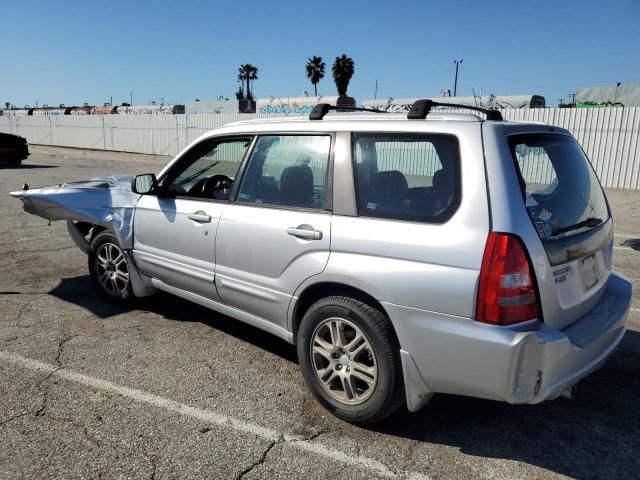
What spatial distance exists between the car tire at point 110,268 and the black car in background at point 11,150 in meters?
18.7

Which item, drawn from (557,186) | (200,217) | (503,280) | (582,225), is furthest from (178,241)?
(582,225)

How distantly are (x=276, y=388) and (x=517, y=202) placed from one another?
1942mm

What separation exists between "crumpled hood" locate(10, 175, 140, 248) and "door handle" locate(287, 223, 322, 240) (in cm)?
195

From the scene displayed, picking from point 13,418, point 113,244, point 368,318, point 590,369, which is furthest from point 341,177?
point 113,244

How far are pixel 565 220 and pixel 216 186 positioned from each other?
2.66 meters

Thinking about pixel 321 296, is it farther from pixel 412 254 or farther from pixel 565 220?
pixel 565 220

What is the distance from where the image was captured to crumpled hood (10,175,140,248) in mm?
4676

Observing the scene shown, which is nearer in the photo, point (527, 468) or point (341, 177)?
point (527, 468)

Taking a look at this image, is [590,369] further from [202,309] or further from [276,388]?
→ [202,309]

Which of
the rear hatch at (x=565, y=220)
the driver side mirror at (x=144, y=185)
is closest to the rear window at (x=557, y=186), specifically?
the rear hatch at (x=565, y=220)

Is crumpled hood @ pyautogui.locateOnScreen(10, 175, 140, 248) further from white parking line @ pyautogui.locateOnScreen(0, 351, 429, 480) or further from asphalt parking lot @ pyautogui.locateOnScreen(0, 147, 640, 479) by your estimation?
white parking line @ pyautogui.locateOnScreen(0, 351, 429, 480)

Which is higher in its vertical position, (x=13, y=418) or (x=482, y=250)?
(x=482, y=250)

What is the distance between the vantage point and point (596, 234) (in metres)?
3.10

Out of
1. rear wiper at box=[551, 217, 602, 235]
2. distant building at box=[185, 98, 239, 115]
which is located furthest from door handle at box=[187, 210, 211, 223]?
distant building at box=[185, 98, 239, 115]
